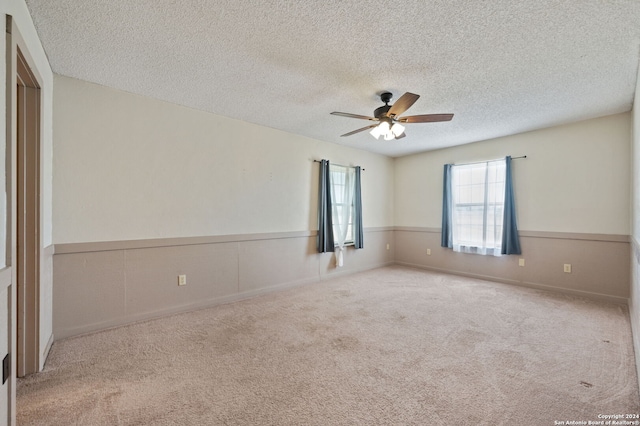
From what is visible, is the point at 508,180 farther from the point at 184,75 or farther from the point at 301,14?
the point at 184,75

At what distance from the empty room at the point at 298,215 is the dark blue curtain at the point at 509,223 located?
0.15ft

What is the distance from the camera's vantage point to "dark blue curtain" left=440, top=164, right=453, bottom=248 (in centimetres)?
514

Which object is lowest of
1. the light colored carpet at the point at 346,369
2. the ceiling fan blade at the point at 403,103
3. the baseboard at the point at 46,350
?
the light colored carpet at the point at 346,369

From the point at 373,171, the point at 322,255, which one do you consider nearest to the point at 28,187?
the point at 322,255

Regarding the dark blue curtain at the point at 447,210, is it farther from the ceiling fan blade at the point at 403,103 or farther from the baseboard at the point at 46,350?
the baseboard at the point at 46,350

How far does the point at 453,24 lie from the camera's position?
6.16ft

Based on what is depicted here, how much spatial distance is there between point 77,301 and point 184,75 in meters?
2.34

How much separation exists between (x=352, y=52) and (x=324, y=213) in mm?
2732

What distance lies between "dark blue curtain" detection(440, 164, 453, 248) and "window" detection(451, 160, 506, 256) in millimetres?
56

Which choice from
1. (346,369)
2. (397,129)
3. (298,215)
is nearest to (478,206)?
(397,129)

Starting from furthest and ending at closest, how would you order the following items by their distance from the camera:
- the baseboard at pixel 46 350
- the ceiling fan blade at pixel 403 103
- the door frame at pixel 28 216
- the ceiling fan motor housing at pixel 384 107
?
the ceiling fan motor housing at pixel 384 107, the ceiling fan blade at pixel 403 103, the baseboard at pixel 46 350, the door frame at pixel 28 216

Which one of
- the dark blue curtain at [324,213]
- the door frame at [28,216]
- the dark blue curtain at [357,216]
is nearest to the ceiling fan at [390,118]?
the dark blue curtain at [324,213]

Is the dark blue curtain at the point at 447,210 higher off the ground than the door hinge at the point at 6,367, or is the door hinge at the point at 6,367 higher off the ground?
the dark blue curtain at the point at 447,210

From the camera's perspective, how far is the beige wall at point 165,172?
2.63 meters
